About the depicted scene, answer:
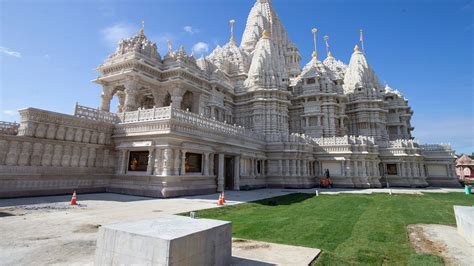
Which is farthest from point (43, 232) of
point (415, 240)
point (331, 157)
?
point (331, 157)

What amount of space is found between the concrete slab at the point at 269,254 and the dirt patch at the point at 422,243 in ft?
9.11

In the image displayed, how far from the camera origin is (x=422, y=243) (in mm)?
6922

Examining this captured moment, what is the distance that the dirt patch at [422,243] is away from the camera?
6238 millimetres

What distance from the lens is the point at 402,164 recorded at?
3334 cm

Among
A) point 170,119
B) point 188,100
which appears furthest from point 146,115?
point 188,100

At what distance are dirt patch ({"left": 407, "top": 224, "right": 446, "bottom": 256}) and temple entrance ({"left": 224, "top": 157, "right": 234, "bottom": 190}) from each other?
55.8 ft

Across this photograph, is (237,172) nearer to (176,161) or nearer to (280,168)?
(280,168)

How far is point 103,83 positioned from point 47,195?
15376 millimetres

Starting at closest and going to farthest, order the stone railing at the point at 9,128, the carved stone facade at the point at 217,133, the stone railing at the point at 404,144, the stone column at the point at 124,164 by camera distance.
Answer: the stone railing at the point at 9,128, the carved stone facade at the point at 217,133, the stone column at the point at 124,164, the stone railing at the point at 404,144

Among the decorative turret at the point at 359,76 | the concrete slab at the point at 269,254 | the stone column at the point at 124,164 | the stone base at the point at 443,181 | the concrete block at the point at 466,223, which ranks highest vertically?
the decorative turret at the point at 359,76

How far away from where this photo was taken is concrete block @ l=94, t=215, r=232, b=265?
150 inches

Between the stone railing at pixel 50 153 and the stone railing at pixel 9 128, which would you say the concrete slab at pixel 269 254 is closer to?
the stone railing at pixel 50 153

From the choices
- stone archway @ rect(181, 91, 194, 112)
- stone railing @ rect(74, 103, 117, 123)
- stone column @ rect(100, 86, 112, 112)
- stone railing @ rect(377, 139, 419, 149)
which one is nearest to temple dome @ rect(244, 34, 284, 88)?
stone archway @ rect(181, 91, 194, 112)

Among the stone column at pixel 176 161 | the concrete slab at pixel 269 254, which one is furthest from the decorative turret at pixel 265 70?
the concrete slab at pixel 269 254
